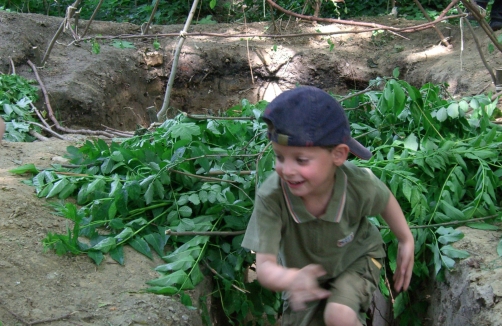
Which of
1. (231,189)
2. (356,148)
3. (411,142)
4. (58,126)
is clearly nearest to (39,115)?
(58,126)

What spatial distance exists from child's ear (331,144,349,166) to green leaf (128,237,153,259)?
143cm

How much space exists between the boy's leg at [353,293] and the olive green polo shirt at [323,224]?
0.12 ft

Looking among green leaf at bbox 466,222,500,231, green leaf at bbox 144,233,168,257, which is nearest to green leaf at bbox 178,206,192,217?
green leaf at bbox 144,233,168,257

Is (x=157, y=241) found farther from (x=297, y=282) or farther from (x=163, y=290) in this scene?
(x=297, y=282)

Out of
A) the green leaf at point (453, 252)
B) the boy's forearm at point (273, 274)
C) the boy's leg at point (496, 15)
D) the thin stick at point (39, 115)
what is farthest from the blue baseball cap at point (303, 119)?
the boy's leg at point (496, 15)

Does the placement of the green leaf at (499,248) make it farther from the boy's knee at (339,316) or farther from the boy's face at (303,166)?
the boy's face at (303,166)

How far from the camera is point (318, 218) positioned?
2180mm

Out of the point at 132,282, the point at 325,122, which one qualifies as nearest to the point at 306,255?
the point at 325,122

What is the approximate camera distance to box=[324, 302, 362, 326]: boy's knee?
2.15 meters

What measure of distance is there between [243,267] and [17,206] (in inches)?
53.3

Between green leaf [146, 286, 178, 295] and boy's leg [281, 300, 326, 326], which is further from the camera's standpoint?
green leaf [146, 286, 178, 295]

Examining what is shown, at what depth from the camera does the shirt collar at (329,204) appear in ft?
7.03

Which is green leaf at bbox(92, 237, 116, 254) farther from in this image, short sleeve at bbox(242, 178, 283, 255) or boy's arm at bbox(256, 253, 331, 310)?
boy's arm at bbox(256, 253, 331, 310)

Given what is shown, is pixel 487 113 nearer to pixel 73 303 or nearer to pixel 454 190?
pixel 454 190
